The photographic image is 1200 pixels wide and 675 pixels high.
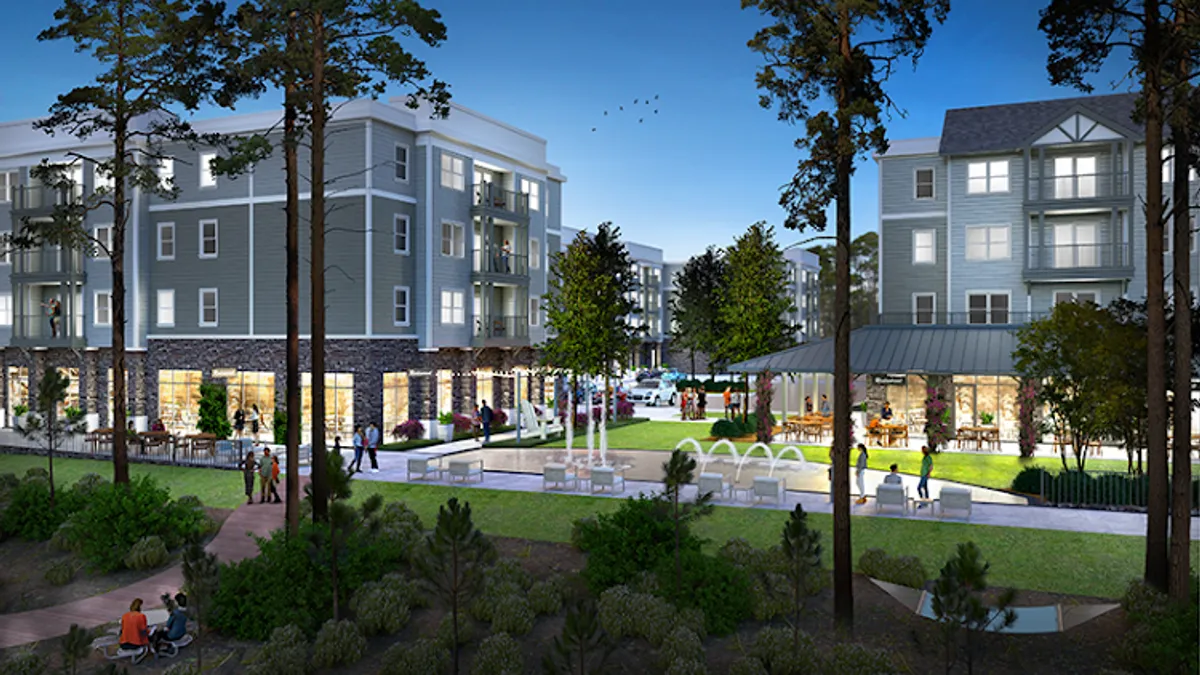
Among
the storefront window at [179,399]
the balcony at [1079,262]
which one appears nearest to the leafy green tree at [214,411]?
the storefront window at [179,399]

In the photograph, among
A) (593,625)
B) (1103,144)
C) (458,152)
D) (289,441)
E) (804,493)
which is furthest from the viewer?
(458,152)

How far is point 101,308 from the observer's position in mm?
43031

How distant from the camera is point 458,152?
40.1 m

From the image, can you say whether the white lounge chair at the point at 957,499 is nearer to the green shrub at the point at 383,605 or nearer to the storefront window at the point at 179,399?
the green shrub at the point at 383,605

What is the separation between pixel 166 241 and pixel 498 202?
605 inches

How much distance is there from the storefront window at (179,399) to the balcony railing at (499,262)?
13543 millimetres

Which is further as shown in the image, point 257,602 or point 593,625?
point 257,602

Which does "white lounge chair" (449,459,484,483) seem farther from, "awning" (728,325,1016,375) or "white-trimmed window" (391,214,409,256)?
"awning" (728,325,1016,375)

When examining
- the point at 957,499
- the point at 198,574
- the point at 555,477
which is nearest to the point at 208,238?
the point at 555,477

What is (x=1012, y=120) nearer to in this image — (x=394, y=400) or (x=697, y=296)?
(x=697, y=296)

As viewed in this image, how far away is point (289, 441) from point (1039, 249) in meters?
32.1

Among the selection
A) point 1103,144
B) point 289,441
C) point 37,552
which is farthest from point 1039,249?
point 37,552

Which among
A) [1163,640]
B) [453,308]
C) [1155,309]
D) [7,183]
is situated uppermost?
[7,183]

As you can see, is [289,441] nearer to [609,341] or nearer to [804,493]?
[804,493]
